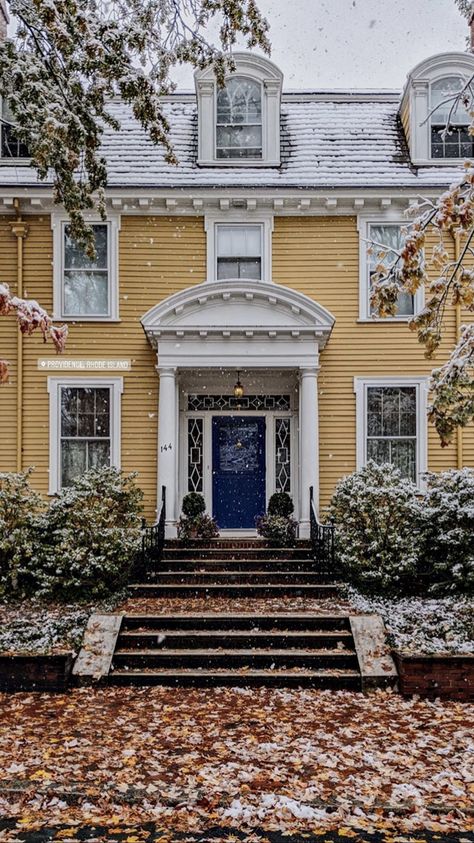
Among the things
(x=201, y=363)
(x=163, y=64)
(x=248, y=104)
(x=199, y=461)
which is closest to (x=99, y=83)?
(x=163, y=64)

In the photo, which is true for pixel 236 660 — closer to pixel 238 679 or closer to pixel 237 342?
pixel 238 679

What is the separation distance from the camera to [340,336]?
13.5 m

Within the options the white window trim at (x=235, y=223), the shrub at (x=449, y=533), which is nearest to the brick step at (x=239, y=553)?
the shrub at (x=449, y=533)

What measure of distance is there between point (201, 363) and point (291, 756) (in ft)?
25.6

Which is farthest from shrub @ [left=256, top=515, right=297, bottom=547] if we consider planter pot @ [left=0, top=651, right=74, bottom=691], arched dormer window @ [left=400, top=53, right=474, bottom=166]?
arched dormer window @ [left=400, top=53, right=474, bottom=166]

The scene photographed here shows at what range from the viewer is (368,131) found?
1465 centimetres

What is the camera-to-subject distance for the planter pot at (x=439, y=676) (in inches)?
288

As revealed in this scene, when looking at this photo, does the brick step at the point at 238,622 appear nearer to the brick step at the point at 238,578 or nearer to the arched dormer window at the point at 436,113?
the brick step at the point at 238,578

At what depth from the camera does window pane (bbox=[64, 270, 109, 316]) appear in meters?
13.4

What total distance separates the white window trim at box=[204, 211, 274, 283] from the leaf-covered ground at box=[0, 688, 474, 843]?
7981 mm

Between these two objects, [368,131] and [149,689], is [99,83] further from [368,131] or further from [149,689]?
[368,131]

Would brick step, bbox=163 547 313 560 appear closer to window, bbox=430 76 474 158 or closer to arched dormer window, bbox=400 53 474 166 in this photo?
arched dormer window, bbox=400 53 474 166

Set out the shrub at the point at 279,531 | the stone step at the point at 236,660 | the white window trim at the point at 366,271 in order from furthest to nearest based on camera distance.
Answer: the white window trim at the point at 366,271 → the shrub at the point at 279,531 → the stone step at the point at 236,660

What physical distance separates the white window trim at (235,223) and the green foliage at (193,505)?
392 centimetres
